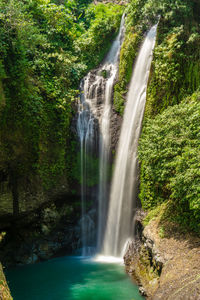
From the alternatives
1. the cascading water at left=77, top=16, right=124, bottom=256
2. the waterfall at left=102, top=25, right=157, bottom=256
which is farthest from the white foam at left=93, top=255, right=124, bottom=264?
the cascading water at left=77, top=16, right=124, bottom=256

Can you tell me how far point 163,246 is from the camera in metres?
7.62

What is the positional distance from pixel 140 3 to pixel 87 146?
24.7 feet

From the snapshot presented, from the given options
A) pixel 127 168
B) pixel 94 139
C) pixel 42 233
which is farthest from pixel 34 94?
pixel 42 233

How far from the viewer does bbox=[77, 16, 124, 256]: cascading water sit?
41.0 feet

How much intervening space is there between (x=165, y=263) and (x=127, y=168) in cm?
483

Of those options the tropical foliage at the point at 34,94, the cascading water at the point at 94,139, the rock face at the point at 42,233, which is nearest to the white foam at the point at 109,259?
the cascading water at the point at 94,139

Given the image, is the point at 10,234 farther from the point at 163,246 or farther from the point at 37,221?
the point at 163,246

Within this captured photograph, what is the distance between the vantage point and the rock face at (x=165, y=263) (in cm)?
576

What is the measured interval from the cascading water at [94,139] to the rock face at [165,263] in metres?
2.99

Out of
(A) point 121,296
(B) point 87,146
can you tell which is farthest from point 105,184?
(A) point 121,296

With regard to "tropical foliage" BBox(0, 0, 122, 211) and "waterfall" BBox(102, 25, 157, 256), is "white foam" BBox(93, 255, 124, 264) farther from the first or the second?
"tropical foliage" BBox(0, 0, 122, 211)

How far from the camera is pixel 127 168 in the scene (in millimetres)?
11250

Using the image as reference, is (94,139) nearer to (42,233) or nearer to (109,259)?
(42,233)

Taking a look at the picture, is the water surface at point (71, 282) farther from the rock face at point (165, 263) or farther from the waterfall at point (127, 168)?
the waterfall at point (127, 168)
